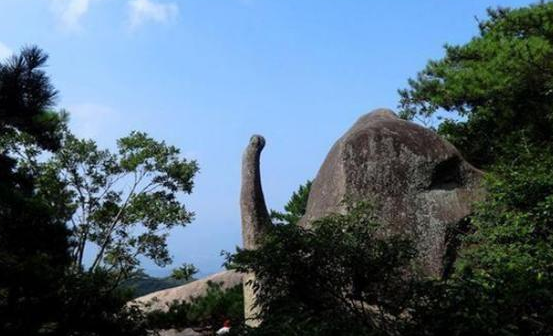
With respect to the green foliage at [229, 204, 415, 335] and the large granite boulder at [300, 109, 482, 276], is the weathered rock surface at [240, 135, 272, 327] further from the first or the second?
the green foliage at [229, 204, 415, 335]

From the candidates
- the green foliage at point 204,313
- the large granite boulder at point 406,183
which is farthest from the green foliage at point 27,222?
the green foliage at point 204,313

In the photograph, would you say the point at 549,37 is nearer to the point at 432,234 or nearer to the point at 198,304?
the point at 432,234

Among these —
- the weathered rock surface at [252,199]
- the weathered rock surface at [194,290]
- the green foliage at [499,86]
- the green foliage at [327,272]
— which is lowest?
the green foliage at [327,272]

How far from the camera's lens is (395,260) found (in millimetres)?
5703

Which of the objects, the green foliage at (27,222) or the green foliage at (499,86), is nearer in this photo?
the green foliage at (27,222)

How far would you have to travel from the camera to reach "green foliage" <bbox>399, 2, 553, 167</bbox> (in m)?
11.7

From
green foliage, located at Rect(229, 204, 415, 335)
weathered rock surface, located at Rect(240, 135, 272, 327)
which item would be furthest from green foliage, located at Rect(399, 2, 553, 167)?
green foliage, located at Rect(229, 204, 415, 335)

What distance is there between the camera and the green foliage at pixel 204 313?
1162 cm

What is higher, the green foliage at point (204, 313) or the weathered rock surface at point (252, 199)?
the weathered rock surface at point (252, 199)

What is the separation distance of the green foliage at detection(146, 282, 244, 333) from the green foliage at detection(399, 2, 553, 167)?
6094 millimetres

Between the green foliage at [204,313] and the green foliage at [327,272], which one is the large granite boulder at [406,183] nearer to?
the green foliage at [204,313]

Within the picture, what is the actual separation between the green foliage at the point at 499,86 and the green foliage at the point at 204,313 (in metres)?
6.09

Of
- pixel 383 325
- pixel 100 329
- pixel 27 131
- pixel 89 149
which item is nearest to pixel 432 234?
pixel 383 325

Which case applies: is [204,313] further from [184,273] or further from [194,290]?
[184,273]
